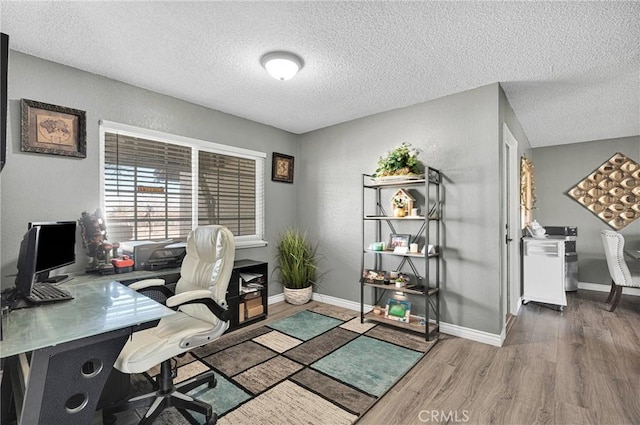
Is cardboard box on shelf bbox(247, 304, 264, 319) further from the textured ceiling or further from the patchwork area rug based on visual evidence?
the textured ceiling

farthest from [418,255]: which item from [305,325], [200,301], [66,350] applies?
[66,350]

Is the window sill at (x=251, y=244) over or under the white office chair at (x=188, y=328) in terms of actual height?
over

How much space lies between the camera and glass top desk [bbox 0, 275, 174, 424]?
3.72 ft

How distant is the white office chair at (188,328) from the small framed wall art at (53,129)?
4.26ft

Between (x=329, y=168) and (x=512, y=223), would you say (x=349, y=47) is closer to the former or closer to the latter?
(x=329, y=168)

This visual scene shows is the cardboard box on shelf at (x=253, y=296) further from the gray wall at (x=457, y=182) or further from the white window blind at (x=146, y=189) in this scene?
the gray wall at (x=457, y=182)

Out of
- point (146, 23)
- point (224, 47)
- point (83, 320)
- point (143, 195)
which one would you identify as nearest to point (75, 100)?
point (143, 195)

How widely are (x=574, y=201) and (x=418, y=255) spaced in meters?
4.02

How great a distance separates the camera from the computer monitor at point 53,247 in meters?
1.73

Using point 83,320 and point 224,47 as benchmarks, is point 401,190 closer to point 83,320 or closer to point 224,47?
point 224,47

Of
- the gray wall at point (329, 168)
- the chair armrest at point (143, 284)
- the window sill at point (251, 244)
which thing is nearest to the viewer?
the chair armrest at point (143, 284)

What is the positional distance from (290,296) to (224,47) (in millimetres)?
2956

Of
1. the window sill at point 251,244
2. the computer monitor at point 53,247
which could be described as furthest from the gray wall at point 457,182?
the computer monitor at point 53,247

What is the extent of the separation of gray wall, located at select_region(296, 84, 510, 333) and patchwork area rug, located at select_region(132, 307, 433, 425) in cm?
66
